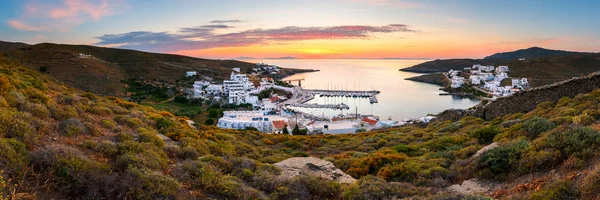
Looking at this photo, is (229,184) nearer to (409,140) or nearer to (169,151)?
(169,151)

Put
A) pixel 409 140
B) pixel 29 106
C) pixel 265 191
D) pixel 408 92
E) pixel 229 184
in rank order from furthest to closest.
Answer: pixel 408 92 < pixel 409 140 < pixel 29 106 < pixel 265 191 < pixel 229 184

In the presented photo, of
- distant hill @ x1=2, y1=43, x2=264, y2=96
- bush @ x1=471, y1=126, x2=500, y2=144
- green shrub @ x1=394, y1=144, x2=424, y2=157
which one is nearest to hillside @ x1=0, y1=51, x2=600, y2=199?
bush @ x1=471, y1=126, x2=500, y2=144

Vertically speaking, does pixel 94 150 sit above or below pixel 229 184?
above

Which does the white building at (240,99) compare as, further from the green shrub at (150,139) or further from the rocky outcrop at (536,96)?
the green shrub at (150,139)

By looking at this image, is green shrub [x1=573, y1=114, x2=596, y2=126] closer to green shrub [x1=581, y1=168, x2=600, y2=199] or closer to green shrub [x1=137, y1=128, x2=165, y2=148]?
green shrub [x1=581, y1=168, x2=600, y2=199]

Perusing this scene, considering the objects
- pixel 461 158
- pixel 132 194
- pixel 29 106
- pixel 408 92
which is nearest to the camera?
pixel 132 194

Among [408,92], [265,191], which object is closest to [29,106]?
[265,191]

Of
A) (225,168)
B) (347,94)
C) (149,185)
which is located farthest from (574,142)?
(347,94)
